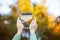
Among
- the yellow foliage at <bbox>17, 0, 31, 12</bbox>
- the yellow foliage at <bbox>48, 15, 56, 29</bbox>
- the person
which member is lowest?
the person

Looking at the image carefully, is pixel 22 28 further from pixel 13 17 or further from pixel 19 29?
pixel 13 17

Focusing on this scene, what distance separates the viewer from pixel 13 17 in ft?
4.67

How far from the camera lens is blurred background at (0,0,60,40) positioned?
55.1 inches

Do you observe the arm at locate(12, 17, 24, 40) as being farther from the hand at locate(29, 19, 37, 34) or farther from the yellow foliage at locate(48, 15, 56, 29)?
the yellow foliage at locate(48, 15, 56, 29)

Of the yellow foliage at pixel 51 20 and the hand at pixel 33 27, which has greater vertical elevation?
the yellow foliage at pixel 51 20

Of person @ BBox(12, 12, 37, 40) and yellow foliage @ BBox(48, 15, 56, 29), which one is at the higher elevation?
A: yellow foliage @ BBox(48, 15, 56, 29)

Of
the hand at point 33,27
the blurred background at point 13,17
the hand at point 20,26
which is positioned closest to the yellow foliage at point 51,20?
the blurred background at point 13,17

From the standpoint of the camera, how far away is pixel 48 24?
55.7 inches

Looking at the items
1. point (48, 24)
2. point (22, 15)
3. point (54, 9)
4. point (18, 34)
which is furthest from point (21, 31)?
point (54, 9)

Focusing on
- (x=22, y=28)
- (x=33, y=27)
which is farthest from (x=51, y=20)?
(x=22, y=28)

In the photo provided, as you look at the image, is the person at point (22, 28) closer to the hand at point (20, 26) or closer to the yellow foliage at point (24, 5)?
the hand at point (20, 26)

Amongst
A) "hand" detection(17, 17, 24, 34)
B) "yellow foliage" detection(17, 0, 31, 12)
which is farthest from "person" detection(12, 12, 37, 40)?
"yellow foliage" detection(17, 0, 31, 12)

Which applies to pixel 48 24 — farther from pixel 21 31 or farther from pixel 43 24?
pixel 21 31

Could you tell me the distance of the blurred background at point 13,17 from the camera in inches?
55.1
